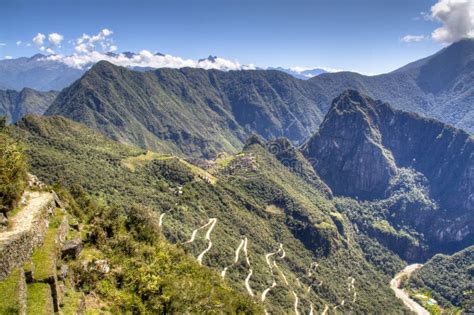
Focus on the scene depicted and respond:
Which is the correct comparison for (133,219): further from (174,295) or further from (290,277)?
(290,277)

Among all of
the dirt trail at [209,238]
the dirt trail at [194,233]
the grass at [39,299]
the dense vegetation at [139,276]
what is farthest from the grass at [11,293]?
the dirt trail at [194,233]

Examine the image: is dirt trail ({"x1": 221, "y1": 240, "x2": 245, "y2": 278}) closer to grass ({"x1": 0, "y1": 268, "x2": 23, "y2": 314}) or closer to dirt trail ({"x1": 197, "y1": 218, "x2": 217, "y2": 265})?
dirt trail ({"x1": 197, "y1": 218, "x2": 217, "y2": 265})

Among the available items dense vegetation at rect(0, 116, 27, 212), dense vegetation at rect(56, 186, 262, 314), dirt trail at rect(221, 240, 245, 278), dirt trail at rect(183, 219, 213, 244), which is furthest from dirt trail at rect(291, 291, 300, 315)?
dense vegetation at rect(0, 116, 27, 212)

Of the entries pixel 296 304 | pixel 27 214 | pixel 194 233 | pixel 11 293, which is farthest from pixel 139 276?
pixel 296 304

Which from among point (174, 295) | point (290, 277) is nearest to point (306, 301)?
point (290, 277)

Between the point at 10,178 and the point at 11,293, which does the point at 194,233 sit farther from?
the point at 11,293

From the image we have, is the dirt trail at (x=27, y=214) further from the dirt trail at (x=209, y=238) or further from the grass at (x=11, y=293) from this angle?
the dirt trail at (x=209, y=238)
